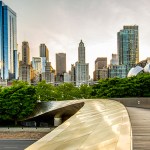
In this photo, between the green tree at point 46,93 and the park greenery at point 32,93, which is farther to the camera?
the green tree at point 46,93

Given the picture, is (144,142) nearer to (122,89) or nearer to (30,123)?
(122,89)

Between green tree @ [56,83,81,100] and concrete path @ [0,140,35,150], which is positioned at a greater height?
green tree @ [56,83,81,100]

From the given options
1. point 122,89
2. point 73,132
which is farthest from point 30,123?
point 73,132

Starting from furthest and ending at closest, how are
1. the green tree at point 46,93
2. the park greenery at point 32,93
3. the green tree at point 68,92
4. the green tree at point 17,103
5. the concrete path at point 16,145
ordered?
the green tree at point 68,92, the green tree at point 46,93, the green tree at point 17,103, the park greenery at point 32,93, the concrete path at point 16,145

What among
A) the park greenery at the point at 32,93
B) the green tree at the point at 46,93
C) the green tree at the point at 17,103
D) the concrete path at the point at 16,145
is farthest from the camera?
the green tree at the point at 46,93

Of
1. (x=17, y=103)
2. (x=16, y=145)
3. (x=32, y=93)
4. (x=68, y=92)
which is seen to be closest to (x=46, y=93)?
(x=68, y=92)

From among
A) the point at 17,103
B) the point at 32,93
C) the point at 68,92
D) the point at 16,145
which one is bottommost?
the point at 16,145

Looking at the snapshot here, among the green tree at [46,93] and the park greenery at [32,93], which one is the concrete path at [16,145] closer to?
the park greenery at [32,93]

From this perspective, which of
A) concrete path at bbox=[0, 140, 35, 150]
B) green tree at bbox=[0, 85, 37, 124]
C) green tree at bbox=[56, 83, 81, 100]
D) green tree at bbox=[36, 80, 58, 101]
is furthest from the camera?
green tree at bbox=[56, 83, 81, 100]

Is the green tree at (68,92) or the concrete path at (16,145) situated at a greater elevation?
the green tree at (68,92)

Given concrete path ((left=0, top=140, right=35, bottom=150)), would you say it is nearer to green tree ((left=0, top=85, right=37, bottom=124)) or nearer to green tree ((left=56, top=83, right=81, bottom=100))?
green tree ((left=0, top=85, right=37, bottom=124))

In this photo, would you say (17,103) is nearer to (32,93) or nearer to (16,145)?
(32,93)

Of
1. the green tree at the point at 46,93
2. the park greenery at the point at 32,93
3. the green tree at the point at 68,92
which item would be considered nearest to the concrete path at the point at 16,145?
the park greenery at the point at 32,93

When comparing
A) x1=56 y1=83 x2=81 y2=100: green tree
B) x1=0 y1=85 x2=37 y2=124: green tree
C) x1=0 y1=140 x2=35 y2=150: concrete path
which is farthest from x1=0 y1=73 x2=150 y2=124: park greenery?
x1=56 y1=83 x2=81 y2=100: green tree
